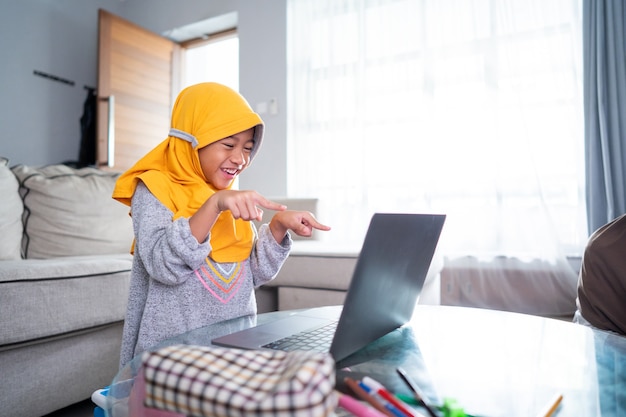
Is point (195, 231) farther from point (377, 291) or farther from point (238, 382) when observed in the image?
point (238, 382)

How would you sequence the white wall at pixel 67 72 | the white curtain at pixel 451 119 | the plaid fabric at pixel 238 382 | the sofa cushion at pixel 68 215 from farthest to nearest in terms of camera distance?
1. the white wall at pixel 67 72
2. the white curtain at pixel 451 119
3. the sofa cushion at pixel 68 215
4. the plaid fabric at pixel 238 382

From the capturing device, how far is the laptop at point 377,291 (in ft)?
1.56

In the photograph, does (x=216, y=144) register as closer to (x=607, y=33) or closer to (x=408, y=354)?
(x=408, y=354)

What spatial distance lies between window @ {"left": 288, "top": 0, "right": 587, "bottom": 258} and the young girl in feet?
5.95

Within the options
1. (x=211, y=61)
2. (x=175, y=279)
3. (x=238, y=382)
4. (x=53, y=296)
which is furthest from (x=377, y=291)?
(x=211, y=61)

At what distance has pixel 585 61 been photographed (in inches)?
95.7

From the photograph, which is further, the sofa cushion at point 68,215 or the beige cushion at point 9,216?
the sofa cushion at point 68,215

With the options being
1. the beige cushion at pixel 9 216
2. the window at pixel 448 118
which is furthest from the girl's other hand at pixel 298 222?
Answer: the window at pixel 448 118

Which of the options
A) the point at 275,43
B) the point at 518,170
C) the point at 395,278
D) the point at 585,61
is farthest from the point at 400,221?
the point at 275,43

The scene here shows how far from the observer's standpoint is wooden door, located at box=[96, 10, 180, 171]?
134 inches

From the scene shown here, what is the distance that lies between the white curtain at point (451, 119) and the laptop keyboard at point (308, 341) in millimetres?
1808

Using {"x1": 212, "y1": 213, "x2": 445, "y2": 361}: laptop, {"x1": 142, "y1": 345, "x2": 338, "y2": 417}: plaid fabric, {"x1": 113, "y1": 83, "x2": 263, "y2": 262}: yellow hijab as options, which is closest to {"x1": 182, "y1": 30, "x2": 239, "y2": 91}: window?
{"x1": 113, "y1": 83, "x2": 263, "y2": 262}: yellow hijab

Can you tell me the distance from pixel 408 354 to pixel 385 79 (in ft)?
8.88

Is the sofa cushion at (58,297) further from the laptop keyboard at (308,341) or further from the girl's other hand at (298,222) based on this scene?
the laptop keyboard at (308,341)
